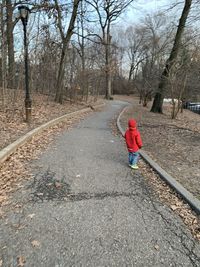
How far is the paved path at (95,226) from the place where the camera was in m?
3.19

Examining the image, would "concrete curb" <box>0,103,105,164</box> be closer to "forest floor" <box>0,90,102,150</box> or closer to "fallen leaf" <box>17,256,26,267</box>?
"forest floor" <box>0,90,102,150</box>

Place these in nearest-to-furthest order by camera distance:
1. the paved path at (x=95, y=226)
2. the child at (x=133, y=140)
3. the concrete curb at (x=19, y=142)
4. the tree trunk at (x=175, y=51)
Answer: the paved path at (x=95, y=226)
the child at (x=133, y=140)
the concrete curb at (x=19, y=142)
the tree trunk at (x=175, y=51)

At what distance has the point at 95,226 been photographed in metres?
3.83

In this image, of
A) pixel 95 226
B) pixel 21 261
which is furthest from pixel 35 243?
pixel 95 226

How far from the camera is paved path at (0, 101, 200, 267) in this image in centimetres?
319

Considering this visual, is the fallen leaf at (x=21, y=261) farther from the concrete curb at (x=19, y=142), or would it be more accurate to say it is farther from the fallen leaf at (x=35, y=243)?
the concrete curb at (x=19, y=142)

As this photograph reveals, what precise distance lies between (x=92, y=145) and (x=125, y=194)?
13.0 feet

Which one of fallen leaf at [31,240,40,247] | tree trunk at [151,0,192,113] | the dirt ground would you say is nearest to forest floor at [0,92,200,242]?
the dirt ground

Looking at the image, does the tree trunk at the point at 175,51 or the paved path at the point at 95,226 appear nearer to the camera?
the paved path at the point at 95,226

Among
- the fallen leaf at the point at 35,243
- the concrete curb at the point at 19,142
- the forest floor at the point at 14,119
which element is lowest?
the fallen leaf at the point at 35,243

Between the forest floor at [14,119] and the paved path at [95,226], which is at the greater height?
the forest floor at [14,119]

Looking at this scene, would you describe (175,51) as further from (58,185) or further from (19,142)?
(58,185)

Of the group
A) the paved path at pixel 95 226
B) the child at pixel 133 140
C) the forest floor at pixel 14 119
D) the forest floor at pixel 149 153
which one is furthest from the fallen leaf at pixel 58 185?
the forest floor at pixel 14 119

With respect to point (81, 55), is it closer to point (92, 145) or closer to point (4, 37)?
point (4, 37)
